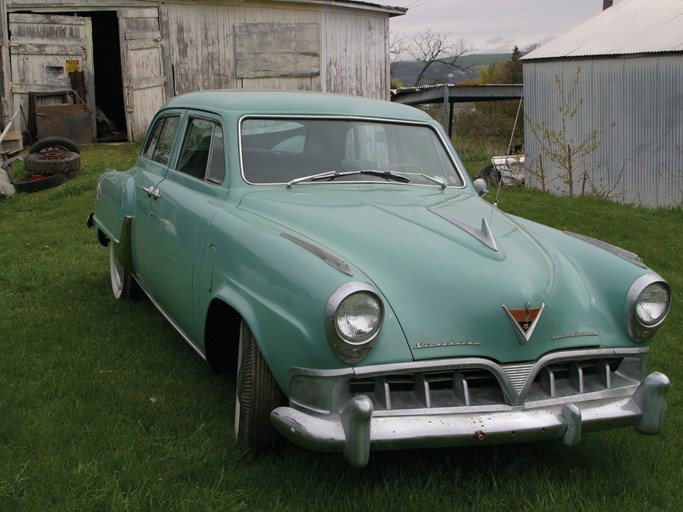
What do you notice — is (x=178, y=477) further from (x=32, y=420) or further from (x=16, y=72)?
(x=16, y=72)

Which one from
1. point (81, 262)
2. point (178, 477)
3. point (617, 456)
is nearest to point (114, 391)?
point (178, 477)

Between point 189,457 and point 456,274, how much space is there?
1375mm

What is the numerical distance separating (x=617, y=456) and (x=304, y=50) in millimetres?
14031

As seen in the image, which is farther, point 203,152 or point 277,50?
point 277,50

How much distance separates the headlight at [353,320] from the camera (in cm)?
286

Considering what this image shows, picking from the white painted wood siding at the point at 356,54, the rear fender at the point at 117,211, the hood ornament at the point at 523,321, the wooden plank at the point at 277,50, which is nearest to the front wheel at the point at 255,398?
the hood ornament at the point at 523,321

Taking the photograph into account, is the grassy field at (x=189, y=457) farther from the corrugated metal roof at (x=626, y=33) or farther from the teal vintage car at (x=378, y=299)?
the corrugated metal roof at (x=626, y=33)

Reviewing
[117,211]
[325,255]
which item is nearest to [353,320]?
[325,255]

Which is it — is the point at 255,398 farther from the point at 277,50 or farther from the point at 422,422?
the point at 277,50

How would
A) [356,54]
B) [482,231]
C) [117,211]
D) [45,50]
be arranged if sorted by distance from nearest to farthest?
1. [482,231]
2. [117,211]
3. [45,50]
4. [356,54]

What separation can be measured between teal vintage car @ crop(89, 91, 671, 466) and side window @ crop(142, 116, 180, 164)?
0.65m

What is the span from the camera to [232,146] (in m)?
4.23

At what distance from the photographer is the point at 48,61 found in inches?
567

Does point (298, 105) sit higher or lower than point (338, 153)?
higher
